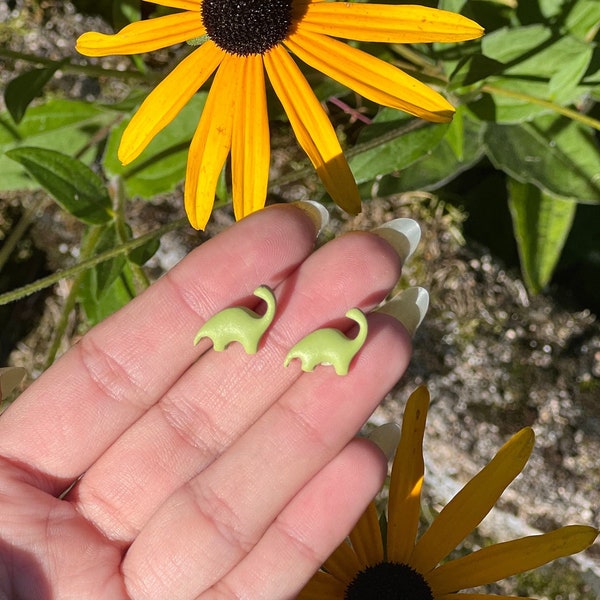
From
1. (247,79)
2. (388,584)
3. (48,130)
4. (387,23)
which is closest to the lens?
(387,23)

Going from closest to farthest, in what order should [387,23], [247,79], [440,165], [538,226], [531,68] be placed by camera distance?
[387,23], [247,79], [531,68], [440,165], [538,226]

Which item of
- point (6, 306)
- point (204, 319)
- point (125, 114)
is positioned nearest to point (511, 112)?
point (204, 319)

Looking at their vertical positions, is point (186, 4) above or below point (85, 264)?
above

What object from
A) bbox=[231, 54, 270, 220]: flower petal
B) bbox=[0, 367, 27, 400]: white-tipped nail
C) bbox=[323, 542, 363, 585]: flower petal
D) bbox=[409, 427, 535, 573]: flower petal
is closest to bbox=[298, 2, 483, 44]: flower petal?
bbox=[231, 54, 270, 220]: flower petal

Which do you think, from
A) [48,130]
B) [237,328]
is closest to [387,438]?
[237,328]

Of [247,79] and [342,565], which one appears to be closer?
[247,79]

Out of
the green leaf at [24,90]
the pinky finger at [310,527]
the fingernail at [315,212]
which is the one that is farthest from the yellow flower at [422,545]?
the green leaf at [24,90]

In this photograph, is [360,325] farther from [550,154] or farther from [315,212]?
[550,154]

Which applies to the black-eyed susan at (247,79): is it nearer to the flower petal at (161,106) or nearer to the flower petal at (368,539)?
the flower petal at (161,106)
